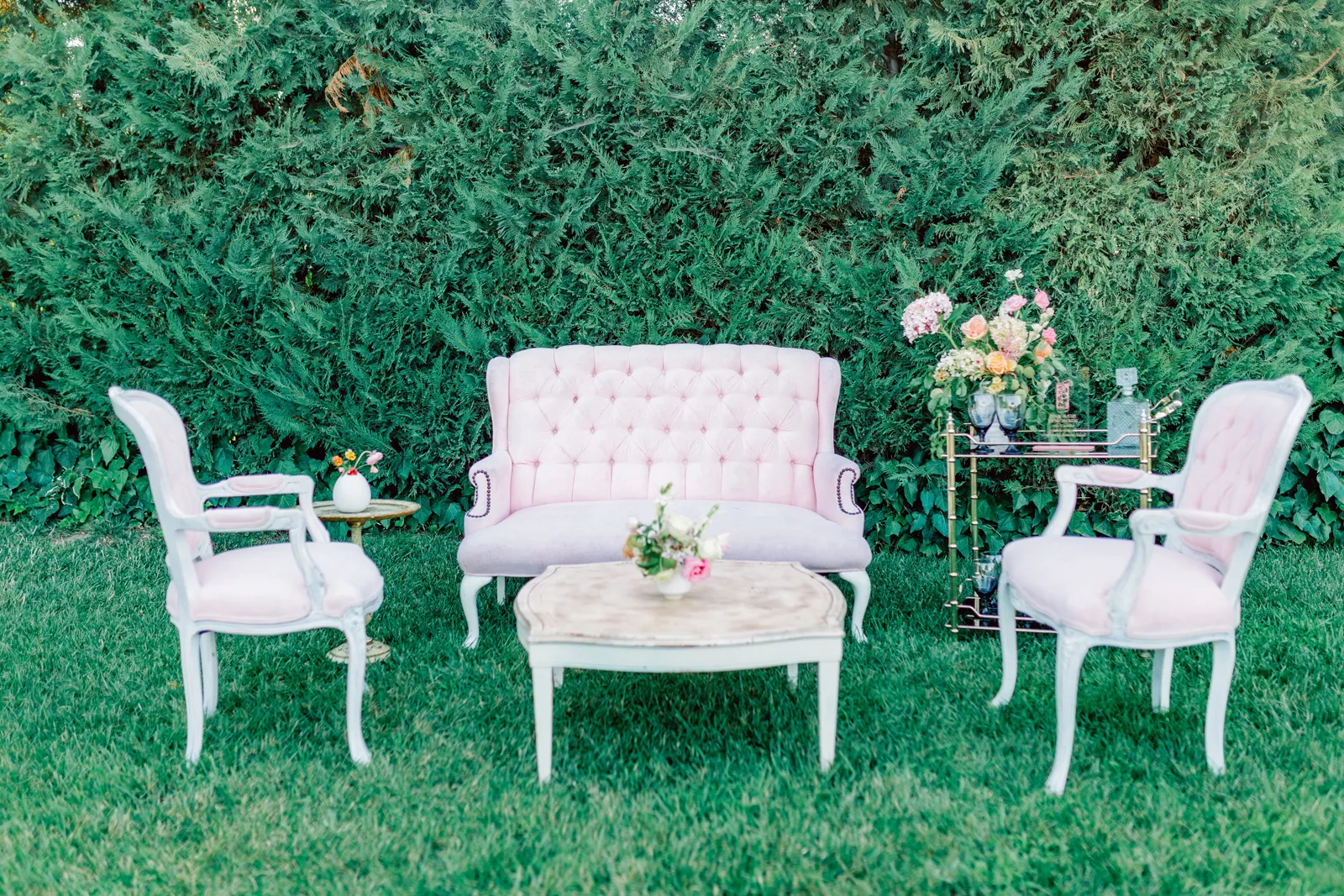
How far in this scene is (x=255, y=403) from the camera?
5609mm

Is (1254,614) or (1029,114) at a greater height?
(1029,114)

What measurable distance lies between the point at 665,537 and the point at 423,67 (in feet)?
12.3

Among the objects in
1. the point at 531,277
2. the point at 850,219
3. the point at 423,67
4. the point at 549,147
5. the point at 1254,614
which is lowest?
the point at 1254,614

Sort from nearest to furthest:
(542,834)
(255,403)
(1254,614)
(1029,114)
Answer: (542,834), (1254,614), (1029,114), (255,403)

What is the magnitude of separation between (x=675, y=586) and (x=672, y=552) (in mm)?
111

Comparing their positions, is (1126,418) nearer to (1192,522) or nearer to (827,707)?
(1192,522)

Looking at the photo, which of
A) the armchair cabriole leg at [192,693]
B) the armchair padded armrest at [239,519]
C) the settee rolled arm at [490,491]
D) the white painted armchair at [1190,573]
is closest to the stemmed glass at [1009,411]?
the white painted armchair at [1190,573]

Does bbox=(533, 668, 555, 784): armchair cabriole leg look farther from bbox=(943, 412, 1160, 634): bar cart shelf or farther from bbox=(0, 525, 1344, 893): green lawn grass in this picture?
bbox=(943, 412, 1160, 634): bar cart shelf

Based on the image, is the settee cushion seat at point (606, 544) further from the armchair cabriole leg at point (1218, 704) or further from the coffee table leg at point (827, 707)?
the armchair cabriole leg at point (1218, 704)

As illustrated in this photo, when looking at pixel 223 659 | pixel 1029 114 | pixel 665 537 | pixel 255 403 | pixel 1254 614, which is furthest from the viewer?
pixel 255 403

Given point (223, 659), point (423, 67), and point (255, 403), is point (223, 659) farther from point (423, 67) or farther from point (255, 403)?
point (423, 67)

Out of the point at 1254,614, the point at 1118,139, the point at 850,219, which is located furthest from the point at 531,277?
the point at 1254,614

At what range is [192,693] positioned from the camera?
2617 millimetres

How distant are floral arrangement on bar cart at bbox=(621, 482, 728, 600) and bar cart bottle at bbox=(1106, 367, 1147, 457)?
201 centimetres
